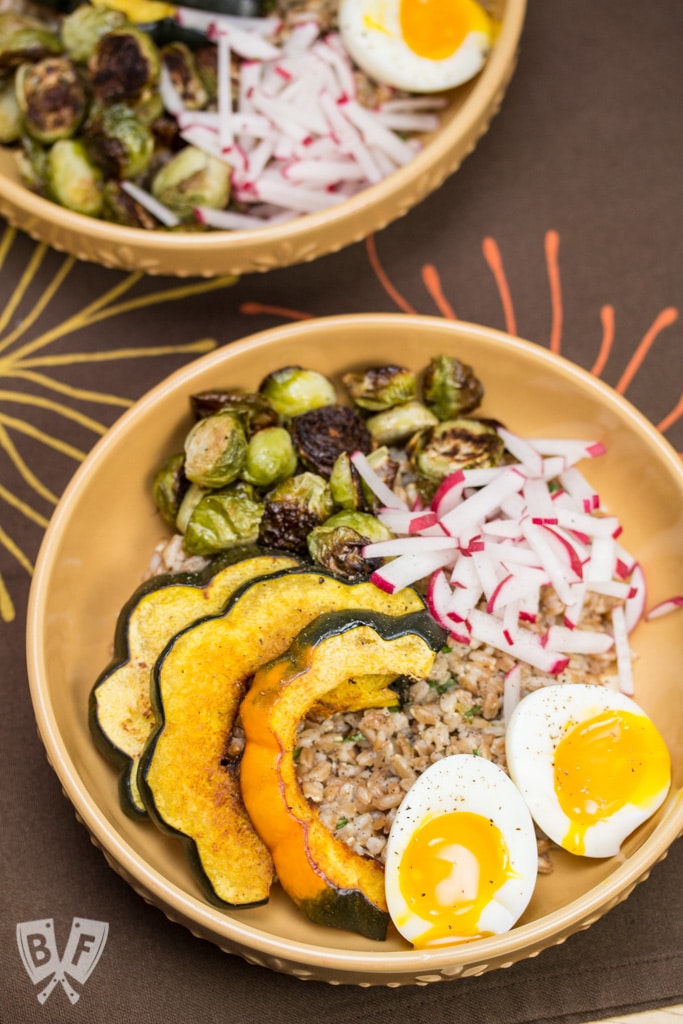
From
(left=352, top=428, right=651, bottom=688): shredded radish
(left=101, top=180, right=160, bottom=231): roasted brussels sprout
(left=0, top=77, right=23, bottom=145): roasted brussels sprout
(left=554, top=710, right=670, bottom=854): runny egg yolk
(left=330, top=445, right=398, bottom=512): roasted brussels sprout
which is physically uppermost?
(left=0, top=77, right=23, bottom=145): roasted brussels sprout

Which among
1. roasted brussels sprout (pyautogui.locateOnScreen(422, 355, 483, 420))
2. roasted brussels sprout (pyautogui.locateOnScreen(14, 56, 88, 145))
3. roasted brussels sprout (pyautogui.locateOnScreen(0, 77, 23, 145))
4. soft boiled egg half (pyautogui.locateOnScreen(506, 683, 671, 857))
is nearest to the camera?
soft boiled egg half (pyautogui.locateOnScreen(506, 683, 671, 857))

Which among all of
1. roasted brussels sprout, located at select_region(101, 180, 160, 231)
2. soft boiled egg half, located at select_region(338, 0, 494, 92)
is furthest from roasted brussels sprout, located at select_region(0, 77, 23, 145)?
soft boiled egg half, located at select_region(338, 0, 494, 92)

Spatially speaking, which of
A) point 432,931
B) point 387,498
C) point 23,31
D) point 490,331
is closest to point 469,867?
point 432,931

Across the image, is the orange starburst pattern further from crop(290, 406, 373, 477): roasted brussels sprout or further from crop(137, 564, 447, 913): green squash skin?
crop(137, 564, 447, 913): green squash skin

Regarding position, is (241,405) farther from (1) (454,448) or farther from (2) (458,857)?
(2) (458,857)

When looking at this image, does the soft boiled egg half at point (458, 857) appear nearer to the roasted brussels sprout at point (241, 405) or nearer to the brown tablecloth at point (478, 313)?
the brown tablecloth at point (478, 313)
